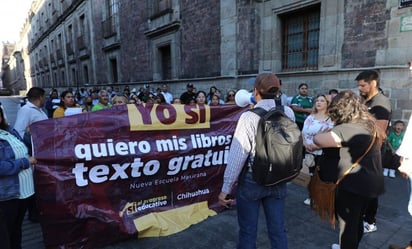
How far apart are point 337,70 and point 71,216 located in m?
6.15

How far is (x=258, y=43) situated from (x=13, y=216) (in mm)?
7554

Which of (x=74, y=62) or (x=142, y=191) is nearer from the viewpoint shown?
(x=142, y=191)

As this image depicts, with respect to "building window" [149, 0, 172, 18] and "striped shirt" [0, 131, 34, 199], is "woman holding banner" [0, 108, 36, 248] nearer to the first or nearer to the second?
"striped shirt" [0, 131, 34, 199]

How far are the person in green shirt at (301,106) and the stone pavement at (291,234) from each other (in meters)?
2.67

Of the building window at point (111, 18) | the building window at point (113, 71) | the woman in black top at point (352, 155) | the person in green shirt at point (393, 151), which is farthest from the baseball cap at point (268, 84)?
the building window at point (113, 71)

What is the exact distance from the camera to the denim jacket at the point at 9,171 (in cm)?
217

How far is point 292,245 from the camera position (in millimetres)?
2840

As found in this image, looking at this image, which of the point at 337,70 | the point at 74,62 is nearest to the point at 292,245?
the point at 337,70

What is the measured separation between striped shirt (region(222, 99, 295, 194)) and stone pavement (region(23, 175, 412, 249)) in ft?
→ 3.94

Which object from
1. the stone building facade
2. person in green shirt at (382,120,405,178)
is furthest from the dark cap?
the stone building facade

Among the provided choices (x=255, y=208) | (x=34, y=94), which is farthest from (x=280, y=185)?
(x=34, y=94)

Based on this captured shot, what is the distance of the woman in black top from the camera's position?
208cm

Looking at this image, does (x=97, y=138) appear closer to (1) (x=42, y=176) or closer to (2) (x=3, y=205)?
(1) (x=42, y=176)

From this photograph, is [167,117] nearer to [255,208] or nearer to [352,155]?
[255,208]
